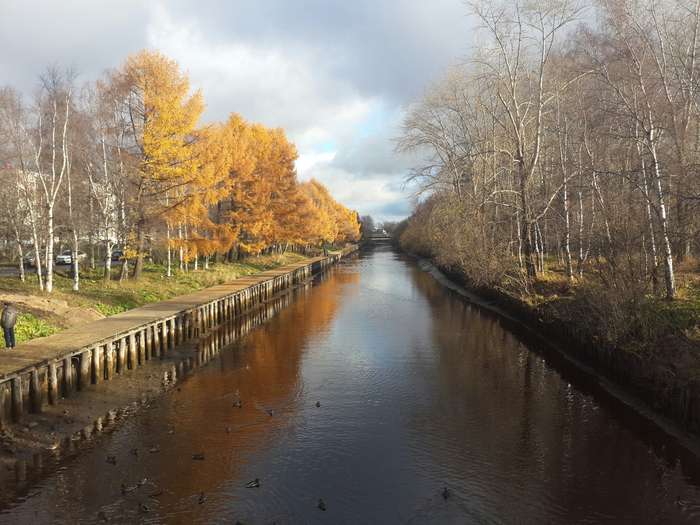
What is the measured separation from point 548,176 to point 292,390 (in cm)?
2396

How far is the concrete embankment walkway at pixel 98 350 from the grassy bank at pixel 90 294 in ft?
2.47

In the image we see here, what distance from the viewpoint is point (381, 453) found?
433 inches

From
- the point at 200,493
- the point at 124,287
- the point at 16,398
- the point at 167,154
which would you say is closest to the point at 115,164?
the point at 167,154

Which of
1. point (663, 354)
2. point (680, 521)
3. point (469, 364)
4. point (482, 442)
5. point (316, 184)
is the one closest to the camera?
point (680, 521)

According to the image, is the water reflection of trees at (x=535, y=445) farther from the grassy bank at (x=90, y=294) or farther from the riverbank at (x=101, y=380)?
the grassy bank at (x=90, y=294)

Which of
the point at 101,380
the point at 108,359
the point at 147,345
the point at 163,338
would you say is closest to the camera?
the point at 101,380

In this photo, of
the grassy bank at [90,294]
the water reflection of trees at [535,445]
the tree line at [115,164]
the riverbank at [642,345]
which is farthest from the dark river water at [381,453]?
the tree line at [115,164]

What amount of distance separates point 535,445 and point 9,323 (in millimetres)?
13355

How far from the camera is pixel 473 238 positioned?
108 ft

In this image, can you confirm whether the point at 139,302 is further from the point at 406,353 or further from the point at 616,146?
the point at 616,146

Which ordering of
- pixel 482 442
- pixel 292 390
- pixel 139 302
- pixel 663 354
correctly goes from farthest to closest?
pixel 139 302
pixel 292 390
pixel 663 354
pixel 482 442

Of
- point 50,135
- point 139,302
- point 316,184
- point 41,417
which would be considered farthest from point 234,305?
point 316,184

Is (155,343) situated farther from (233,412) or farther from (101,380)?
(233,412)

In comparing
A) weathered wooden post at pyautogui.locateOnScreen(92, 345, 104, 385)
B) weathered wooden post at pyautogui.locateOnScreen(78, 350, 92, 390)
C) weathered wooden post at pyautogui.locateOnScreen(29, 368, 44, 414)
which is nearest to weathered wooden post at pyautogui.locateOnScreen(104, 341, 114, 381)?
weathered wooden post at pyautogui.locateOnScreen(92, 345, 104, 385)
